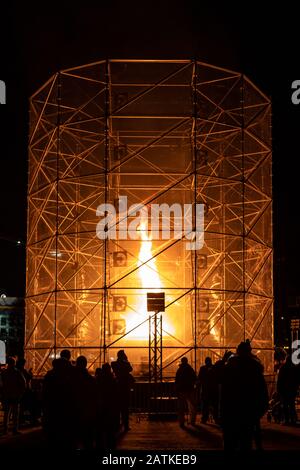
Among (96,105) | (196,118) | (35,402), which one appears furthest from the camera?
(96,105)

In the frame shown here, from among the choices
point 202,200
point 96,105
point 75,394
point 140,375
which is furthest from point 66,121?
point 75,394

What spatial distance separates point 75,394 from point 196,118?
569 inches

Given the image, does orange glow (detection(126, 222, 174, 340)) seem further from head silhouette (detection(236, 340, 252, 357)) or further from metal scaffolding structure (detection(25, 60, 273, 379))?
head silhouette (detection(236, 340, 252, 357))

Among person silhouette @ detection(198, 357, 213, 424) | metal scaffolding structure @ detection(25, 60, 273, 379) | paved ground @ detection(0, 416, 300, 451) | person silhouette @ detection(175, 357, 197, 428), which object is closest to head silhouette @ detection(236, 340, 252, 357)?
paved ground @ detection(0, 416, 300, 451)

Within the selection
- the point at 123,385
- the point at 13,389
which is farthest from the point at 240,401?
the point at 123,385

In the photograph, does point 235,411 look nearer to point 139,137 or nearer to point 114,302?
point 114,302

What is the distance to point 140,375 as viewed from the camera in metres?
23.3

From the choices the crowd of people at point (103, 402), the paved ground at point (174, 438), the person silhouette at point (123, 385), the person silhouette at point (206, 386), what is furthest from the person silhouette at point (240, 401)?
the person silhouette at point (206, 386)

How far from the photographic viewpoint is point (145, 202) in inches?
957

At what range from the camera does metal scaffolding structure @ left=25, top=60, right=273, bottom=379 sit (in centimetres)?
2444

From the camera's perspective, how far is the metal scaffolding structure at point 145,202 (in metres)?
24.4

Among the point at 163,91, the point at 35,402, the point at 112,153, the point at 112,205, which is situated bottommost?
the point at 35,402

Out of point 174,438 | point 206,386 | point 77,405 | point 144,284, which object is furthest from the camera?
point 144,284

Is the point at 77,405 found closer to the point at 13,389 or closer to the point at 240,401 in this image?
the point at 240,401
